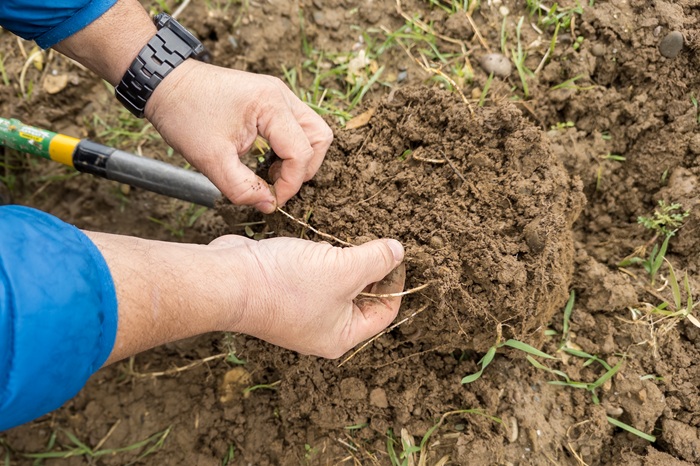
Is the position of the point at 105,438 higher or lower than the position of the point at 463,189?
lower

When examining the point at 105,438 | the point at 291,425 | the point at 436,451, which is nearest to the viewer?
the point at 436,451

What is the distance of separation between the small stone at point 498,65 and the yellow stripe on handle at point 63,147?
1703mm

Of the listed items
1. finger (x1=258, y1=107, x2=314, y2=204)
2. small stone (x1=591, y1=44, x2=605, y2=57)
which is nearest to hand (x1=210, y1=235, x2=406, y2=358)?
finger (x1=258, y1=107, x2=314, y2=204)

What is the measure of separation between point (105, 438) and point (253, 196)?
123 cm

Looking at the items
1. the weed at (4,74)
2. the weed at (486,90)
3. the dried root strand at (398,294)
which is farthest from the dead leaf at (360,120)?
the weed at (4,74)

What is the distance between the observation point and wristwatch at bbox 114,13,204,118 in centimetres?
162

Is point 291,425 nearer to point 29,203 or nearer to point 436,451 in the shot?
point 436,451

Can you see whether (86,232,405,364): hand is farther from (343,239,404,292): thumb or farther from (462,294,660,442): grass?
(462,294,660,442): grass

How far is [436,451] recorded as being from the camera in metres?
1.75

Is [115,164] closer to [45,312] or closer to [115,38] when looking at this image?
[115,38]

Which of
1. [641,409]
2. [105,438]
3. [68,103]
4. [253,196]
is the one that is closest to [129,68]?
[253,196]

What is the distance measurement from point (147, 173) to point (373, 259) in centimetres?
102

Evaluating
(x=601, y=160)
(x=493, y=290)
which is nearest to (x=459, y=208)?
(x=493, y=290)

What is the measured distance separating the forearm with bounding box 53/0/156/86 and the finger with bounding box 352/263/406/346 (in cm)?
108
